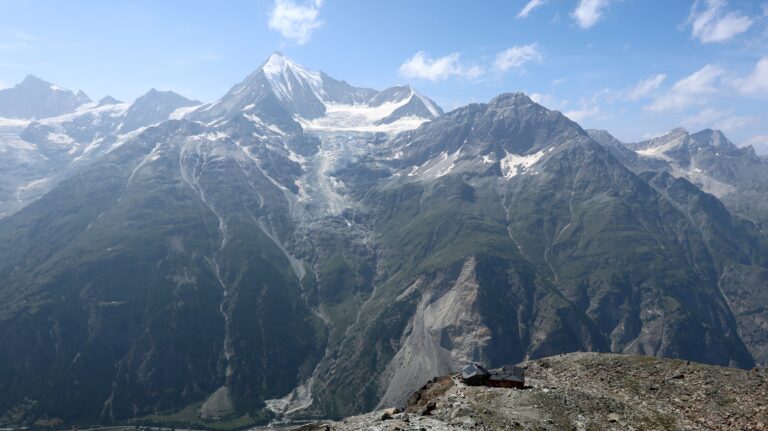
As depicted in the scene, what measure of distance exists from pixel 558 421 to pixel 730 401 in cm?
2754

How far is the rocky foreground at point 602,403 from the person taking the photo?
229 ft

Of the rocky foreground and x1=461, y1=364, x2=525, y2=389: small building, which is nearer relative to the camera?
the rocky foreground

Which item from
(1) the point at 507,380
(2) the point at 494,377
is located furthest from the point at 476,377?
(1) the point at 507,380

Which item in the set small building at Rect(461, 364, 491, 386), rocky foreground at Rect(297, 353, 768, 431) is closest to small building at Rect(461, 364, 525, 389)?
small building at Rect(461, 364, 491, 386)

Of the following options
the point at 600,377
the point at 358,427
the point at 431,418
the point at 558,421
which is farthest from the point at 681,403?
the point at 358,427

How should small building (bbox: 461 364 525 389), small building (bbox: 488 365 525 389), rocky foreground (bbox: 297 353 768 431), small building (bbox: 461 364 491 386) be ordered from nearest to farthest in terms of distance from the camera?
rocky foreground (bbox: 297 353 768 431)
small building (bbox: 488 365 525 389)
small building (bbox: 461 364 525 389)
small building (bbox: 461 364 491 386)

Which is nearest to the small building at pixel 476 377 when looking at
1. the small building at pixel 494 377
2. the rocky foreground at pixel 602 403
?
the small building at pixel 494 377

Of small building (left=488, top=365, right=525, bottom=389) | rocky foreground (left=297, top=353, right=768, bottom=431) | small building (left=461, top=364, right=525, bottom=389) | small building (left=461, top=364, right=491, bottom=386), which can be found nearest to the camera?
rocky foreground (left=297, top=353, right=768, bottom=431)

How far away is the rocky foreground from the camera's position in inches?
2746

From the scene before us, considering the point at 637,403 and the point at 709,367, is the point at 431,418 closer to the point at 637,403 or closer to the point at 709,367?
the point at 637,403

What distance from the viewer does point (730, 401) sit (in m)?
79.4

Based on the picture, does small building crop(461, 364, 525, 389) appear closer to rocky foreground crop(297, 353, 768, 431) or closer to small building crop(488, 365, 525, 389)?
small building crop(488, 365, 525, 389)

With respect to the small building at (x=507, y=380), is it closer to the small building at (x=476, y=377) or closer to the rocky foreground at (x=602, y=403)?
the small building at (x=476, y=377)

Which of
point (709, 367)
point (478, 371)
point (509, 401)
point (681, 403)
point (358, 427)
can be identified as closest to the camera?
point (358, 427)
